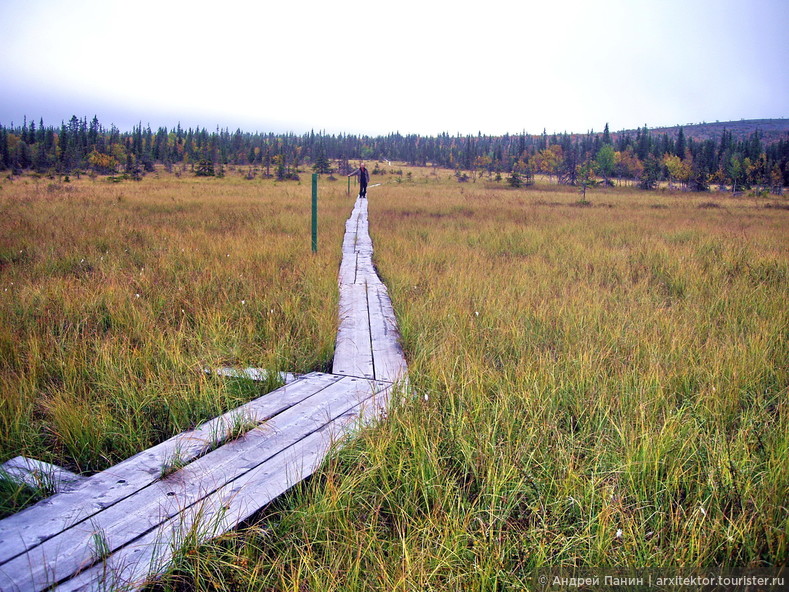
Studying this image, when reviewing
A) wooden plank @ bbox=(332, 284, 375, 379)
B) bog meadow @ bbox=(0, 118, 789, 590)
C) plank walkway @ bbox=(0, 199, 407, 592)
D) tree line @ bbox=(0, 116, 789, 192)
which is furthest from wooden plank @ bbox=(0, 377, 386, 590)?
tree line @ bbox=(0, 116, 789, 192)

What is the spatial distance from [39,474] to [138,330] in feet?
6.26

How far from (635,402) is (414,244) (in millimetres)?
6105

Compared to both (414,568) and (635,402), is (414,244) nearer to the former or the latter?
(635,402)

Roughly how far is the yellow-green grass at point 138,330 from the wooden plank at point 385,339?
38 cm

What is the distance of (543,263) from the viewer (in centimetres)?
735

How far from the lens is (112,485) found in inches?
81.7

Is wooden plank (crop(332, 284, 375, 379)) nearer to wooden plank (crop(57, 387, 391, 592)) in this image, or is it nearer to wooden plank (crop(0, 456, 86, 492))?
wooden plank (crop(57, 387, 391, 592))

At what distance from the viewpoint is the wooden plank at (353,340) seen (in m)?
3.46

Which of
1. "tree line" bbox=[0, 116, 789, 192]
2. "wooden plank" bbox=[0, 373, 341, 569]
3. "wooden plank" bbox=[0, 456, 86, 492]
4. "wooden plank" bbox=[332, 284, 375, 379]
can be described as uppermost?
"tree line" bbox=[0, 116, 789, 192]

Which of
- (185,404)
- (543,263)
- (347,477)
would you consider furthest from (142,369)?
(543,263)

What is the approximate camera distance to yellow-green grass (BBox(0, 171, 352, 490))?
265 cm

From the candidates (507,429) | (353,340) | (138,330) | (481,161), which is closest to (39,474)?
(138,330)

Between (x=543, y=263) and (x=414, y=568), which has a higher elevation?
(x=543, y=263)

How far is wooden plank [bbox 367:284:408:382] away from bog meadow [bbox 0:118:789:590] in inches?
5.0
